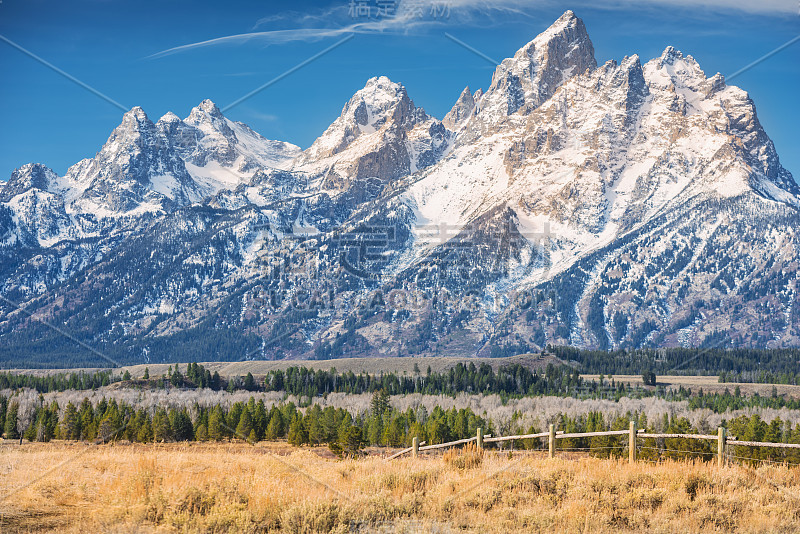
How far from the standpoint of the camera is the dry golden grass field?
19.1 metres

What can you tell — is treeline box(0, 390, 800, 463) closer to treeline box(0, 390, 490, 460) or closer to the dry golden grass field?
treeline box(0, 390, 490, 460)

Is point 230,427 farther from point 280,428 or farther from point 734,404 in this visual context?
point 734,404

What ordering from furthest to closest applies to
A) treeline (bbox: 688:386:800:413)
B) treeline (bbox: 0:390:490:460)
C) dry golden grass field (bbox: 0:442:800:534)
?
1. treeline (bbox: 688:386:800:413)
2. treeline (bbox: 0:390:490:460)
3. dry golden grass field (bbox: 0:442:800:534)

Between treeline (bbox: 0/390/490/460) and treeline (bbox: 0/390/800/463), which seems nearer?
treeline (bbox: 0/390/800/463)

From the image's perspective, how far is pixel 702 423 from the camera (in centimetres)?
11131

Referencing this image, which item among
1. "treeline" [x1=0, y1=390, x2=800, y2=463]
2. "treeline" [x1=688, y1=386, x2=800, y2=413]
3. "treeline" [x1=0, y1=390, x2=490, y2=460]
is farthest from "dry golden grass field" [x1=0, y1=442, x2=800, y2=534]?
"treeline" [x1=688, y1=386, x2=800, y2=413]

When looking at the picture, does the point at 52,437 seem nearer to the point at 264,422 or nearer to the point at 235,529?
the point at 264,422

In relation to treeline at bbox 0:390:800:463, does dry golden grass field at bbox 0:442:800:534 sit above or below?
above

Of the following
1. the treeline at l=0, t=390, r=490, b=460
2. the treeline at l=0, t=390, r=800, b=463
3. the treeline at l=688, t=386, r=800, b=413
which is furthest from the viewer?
the treeline at l=688, t=386, r=800, b=413

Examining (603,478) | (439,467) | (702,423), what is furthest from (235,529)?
(702,423)

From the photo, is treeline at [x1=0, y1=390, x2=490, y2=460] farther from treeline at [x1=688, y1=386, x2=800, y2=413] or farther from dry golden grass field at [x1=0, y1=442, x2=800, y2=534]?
treeline at [x1=688, y1=386, x2=800, y2=413]

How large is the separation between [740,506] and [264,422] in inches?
3565

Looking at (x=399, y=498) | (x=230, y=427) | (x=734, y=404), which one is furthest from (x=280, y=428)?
(x=734, y=404)

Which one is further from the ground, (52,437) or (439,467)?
(439,467)
